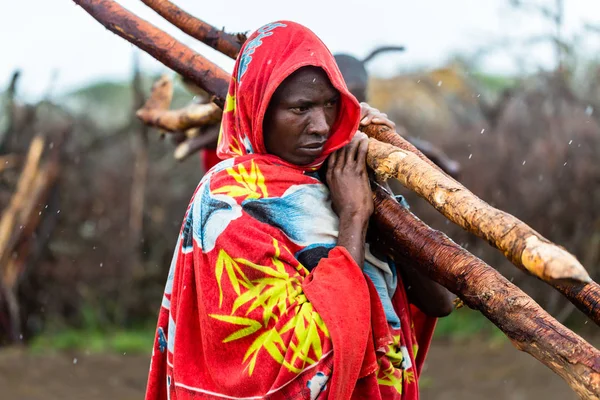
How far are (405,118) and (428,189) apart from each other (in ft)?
27.9

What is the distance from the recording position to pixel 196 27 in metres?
3.31

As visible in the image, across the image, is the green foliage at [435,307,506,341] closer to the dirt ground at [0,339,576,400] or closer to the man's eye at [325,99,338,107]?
the dirt ground at [0,339,576,400]

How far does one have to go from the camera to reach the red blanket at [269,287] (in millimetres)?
2051

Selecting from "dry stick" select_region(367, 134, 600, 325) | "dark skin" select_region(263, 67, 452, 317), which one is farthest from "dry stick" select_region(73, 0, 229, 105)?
"dry stick" select_region(367, 134, 600, 325)

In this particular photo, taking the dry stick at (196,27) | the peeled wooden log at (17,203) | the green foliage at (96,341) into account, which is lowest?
the green foliage at (96,341)

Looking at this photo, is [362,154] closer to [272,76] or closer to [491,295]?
[272,76]

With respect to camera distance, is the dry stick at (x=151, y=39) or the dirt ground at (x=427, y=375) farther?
the dirt ground at (x=427, y=375)

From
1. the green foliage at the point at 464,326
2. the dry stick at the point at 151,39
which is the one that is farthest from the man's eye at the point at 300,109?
the green foliage at the point at 464,326

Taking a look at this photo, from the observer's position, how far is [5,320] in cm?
898

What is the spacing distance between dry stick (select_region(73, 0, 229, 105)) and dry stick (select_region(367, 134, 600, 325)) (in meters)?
1.03

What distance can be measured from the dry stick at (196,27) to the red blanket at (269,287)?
75cm

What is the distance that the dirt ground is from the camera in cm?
777

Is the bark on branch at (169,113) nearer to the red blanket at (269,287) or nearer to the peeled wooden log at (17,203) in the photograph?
the red blanket at (269,287)

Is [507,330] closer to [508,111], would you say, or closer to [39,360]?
[39,360]
